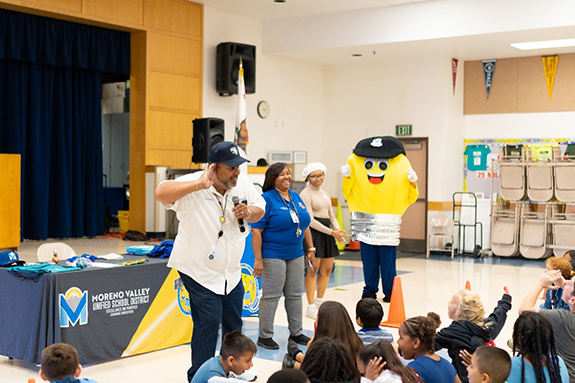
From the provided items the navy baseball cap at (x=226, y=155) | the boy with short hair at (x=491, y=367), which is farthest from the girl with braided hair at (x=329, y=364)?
the navy baseball cap at (x=226, y=155)

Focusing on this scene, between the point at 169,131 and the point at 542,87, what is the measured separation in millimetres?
6294

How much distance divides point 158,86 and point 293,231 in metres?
6.66

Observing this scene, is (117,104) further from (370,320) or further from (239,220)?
(370,320)

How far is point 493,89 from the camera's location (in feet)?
41.1

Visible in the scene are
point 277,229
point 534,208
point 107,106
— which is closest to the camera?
point 277,229

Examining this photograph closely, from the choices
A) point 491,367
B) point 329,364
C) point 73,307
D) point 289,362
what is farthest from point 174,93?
point 491,367

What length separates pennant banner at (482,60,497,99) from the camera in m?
12.5

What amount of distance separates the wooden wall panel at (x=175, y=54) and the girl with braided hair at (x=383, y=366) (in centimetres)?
884

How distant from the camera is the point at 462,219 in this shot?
12.6 m

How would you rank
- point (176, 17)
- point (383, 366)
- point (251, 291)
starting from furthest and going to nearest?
point (176, 17)
point (251, 291)
point (383, 366)

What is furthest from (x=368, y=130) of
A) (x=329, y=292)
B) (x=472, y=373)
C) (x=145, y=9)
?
(x=472, y=373)

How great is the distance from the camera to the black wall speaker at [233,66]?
453 inches

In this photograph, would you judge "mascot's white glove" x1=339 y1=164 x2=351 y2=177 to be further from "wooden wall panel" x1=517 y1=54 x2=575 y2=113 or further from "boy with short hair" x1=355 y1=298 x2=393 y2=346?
"wooden wall panel" x1=517 y1=54 x2=575 y2=113

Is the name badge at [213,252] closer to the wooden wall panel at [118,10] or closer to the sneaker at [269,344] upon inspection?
the sneaker at [269,344]
